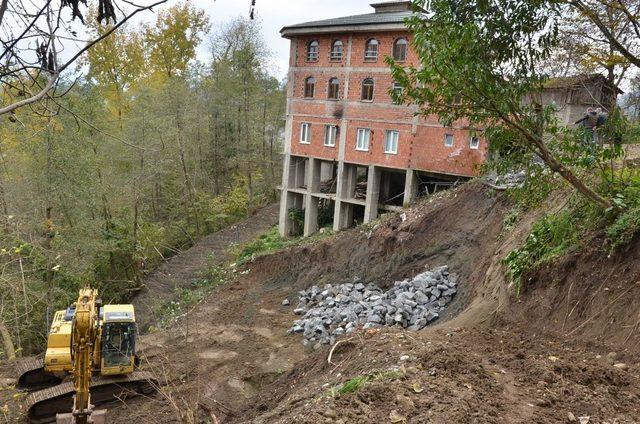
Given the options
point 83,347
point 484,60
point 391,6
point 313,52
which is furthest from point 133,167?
point 484,60

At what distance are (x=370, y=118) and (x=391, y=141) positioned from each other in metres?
1.48

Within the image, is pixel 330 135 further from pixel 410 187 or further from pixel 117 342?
pixel 117 342

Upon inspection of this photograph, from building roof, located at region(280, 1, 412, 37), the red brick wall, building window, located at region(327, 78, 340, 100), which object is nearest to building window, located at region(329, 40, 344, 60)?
the red brick wall

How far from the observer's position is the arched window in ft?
82.2

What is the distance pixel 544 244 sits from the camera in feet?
34.8

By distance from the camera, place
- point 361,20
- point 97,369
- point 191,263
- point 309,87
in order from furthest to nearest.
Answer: point 191,263
point 309,87
point 361,20
point 97,369

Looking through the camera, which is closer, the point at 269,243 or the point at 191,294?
the point at 191,294

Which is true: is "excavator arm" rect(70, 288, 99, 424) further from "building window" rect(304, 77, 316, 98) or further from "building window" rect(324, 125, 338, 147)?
"building window" rect(304, 77, 316, 98)

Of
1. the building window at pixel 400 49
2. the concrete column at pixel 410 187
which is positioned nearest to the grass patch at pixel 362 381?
the concrete column at pixel 410 187

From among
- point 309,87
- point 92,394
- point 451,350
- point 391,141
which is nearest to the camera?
point 451,350

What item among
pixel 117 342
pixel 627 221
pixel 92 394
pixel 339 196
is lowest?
pixel 92 394

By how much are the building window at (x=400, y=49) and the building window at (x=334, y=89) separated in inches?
118

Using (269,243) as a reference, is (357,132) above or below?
above

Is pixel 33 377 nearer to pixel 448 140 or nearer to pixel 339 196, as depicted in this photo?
pixel 339 196
